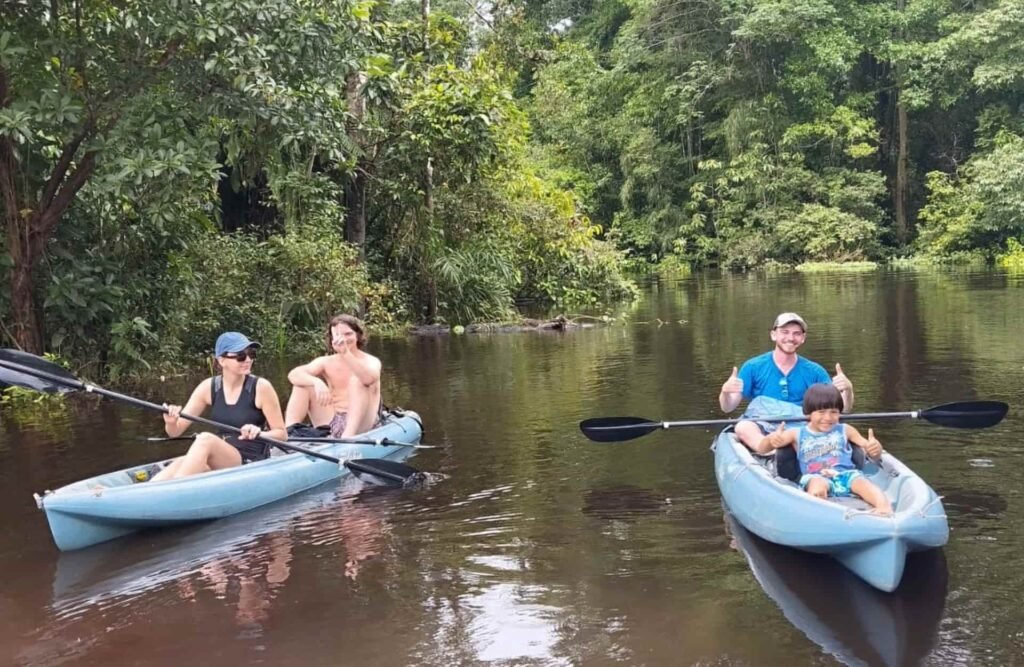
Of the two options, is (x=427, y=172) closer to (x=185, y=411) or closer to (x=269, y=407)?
(x=269, y=407)

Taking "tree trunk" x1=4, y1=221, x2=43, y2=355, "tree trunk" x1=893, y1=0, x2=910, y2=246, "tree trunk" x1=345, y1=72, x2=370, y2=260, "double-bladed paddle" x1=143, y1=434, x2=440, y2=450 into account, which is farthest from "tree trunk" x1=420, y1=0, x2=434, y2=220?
"tree trunk" x1=893, y1=0, x2=910, y2=246

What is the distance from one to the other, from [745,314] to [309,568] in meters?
12.7

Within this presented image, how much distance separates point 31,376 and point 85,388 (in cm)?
39

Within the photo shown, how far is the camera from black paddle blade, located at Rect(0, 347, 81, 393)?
582cm

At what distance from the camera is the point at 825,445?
4758mm

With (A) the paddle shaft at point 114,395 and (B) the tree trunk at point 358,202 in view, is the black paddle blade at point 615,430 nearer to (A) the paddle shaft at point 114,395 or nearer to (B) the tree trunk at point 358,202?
(A) the paddle shaft at point 114,395

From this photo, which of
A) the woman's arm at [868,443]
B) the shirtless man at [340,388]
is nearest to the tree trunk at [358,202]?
the shirtless man at [340,388]

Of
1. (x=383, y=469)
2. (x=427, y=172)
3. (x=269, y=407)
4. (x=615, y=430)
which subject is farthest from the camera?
(x=427, y=172)

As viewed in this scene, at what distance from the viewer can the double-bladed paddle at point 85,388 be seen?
581cm

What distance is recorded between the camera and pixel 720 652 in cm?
365

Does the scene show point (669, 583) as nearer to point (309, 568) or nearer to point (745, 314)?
point (309, 568)

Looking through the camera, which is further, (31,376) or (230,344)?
(31,376)

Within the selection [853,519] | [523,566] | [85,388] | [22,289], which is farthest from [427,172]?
[853,519]

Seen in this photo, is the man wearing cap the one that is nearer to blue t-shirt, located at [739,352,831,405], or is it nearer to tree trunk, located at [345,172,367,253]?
blue t-shirt, located at [739,352,831,405]
